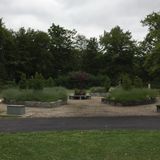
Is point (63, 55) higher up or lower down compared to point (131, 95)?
higher up

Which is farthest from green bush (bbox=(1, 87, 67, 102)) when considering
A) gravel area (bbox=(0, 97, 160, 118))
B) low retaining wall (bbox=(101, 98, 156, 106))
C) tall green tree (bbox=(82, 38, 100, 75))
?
tall green tree (bbox=(82, 38, 100, 75))

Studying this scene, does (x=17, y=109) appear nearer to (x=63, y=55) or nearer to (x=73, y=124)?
(x=73, y=124)

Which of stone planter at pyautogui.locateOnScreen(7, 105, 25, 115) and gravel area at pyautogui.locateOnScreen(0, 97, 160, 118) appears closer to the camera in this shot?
stone planter at pyautogui.locateOnScreen(7, 105, 25, 115)

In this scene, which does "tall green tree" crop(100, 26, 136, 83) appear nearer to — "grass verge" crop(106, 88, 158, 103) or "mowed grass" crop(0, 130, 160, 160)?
"grass verge" crop(106, 88, 158, 103)

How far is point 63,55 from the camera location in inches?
2763

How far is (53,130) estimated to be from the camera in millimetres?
15578

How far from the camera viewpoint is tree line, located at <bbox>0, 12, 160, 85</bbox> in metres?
61.8

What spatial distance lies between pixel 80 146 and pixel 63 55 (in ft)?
191

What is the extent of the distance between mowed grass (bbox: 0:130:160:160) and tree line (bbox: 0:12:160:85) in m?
45.1

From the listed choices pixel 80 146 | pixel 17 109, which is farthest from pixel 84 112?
pixel 80 146

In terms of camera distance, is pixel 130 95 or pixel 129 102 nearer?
pixel 129 102

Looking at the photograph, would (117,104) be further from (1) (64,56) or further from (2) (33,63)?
(1) (64,56)

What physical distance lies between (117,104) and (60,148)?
1756cm

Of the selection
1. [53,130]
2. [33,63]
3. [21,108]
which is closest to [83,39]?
[33,63]
